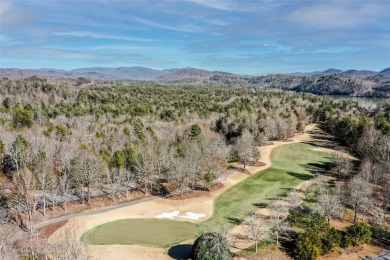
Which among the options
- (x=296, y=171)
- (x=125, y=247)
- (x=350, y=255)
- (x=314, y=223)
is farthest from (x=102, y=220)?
(x=296, y=171)

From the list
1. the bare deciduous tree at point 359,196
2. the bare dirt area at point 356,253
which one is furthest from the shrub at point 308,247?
the bare deciduous tree at point 359,196

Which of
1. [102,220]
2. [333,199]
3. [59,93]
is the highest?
[59,93]

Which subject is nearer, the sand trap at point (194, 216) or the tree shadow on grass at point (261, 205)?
the sand trap at point (194, 216)

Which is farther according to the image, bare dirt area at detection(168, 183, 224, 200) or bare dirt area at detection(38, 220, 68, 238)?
bare dirt area at detection(168, 183, 224, 200)

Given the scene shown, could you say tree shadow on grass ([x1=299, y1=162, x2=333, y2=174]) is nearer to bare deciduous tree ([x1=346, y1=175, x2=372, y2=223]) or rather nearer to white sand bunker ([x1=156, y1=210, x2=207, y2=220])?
bare deciduous tree ([x1=346, y1=175, x2=372, y2=223])

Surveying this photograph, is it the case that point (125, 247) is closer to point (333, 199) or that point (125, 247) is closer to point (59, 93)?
point (333, 199)

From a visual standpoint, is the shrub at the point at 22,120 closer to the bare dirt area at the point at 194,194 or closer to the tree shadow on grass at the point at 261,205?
the bare dirt area at the point at 194,194

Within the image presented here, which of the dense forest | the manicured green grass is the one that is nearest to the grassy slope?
the manicured green grass
